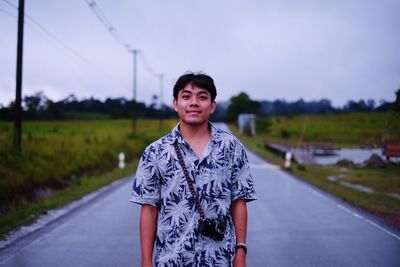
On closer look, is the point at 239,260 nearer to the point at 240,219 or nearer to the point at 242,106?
the point at 240,219

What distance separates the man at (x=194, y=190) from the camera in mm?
2668

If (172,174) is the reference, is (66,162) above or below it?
below

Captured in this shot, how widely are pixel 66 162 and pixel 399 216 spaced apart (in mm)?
12118

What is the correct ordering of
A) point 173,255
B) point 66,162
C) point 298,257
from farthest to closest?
1. point 66,162
2. point 298,257
3. point 173,255

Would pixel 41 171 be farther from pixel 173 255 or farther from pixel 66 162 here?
pixel 173 255

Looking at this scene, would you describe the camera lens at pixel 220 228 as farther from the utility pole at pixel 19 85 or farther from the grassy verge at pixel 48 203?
the utility pole at pixel 19 85

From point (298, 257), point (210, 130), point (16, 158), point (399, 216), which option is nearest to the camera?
point (210, 130)

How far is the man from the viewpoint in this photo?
2.67 m

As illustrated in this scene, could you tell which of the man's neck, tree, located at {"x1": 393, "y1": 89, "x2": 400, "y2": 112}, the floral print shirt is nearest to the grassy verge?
the floral print shirt

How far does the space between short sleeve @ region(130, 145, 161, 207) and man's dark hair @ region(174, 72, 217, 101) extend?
0.43 metres

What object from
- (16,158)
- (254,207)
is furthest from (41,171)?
(254,207)

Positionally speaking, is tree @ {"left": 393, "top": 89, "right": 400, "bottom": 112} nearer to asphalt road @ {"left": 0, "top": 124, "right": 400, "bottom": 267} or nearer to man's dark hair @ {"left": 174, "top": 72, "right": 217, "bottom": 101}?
asphalt road @ {"left": 0, "top": 124, "right": 400, "bottom": 267}

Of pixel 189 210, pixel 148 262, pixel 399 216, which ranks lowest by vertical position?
pixel 399 216

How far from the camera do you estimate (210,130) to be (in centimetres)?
292
